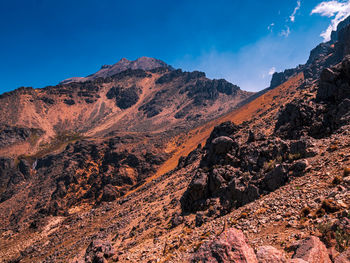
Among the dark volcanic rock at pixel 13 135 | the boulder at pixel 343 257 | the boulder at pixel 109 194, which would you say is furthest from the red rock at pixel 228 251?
the dark volcanic rock at pixel 13 135

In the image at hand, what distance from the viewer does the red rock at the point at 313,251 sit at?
652cm

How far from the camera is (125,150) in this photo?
216 feet

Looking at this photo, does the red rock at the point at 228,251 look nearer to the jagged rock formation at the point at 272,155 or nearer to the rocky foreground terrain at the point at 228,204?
the rocky foreground terrain at the point at 228,204

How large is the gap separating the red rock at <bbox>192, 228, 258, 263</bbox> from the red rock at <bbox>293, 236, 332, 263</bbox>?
178 cm

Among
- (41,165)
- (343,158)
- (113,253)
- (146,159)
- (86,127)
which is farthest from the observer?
(86,127)

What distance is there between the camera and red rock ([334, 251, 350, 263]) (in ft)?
19.6

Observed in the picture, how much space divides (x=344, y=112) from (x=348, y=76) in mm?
5549

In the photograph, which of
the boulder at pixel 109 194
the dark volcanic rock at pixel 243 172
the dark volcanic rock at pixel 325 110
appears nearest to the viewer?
the dark volcanic rock at pixel 243 172

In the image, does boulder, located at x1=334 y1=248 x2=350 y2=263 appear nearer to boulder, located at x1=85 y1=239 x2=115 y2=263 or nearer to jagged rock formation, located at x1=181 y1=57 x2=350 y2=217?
jagged rock formation, located at x1=181 y1=57 x2=350 y2=217

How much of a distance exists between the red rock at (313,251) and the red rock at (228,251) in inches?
70.1

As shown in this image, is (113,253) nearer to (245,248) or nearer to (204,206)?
(204,206)

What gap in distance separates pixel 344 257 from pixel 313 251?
0.87 metres

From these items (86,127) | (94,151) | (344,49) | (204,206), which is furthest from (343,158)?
(86,127)

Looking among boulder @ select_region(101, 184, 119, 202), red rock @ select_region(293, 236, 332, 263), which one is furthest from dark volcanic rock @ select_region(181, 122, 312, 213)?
boulder @ select_region(101, 184, 119, 202)
